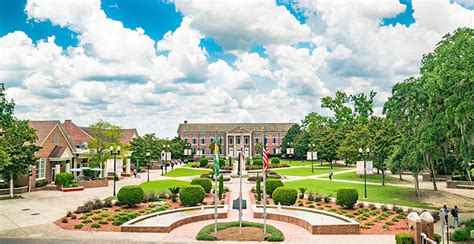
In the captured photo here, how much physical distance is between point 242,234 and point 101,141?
32.0m

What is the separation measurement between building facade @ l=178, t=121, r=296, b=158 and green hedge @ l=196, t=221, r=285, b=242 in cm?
8223

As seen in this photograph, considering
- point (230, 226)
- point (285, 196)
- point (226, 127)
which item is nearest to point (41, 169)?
point (285, 196)

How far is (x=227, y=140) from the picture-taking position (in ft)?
334

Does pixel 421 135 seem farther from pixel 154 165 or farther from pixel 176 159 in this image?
pixel 176 159

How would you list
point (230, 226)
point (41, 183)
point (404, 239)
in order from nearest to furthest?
point (404, 239) → point (230, 226) → point (41, 183)

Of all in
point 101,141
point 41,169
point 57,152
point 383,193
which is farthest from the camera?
point 101,141

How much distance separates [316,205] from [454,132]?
9004mm

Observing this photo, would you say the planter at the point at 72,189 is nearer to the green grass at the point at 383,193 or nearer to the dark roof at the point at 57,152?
the dark roof at the point at 57,152

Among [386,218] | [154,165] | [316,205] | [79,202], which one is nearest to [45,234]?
[79,202]

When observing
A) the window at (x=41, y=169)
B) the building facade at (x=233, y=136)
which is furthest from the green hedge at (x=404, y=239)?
the building facade at (x=233, y=136)

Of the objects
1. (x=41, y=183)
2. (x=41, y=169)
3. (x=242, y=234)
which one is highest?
(x=41, y=169)

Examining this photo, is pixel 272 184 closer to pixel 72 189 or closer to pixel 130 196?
pixel 130 196

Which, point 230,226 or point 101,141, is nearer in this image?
point 230,226

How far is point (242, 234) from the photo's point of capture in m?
16.4
